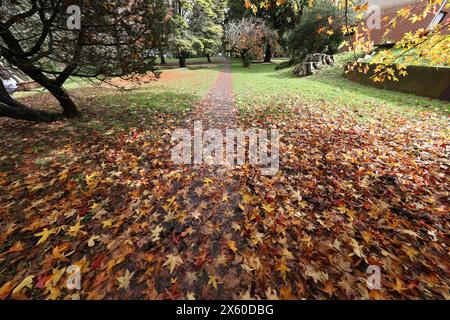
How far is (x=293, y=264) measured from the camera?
2420 millimetres

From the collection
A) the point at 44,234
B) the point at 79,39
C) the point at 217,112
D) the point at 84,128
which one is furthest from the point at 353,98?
the point at 44,234

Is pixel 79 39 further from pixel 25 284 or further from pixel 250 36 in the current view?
pixel 250 36

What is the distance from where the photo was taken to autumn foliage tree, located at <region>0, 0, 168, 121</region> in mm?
4898

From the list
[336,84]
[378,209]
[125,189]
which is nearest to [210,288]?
[125,189]

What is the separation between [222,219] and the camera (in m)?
3.09

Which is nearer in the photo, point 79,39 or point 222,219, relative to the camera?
point 222,219

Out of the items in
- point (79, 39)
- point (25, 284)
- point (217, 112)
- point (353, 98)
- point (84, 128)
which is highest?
point (79, 39)

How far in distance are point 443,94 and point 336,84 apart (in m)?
5.20

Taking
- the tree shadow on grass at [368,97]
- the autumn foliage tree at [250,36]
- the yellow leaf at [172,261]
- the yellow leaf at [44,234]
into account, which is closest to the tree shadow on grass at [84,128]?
the yellow leaf at [44,234]

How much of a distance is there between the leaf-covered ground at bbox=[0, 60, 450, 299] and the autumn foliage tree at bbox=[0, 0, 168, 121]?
1.68 m

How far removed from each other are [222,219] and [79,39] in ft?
19.9

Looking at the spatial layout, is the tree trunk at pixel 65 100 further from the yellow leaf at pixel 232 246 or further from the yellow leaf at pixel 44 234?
the yellow leaf at pixel 232 246

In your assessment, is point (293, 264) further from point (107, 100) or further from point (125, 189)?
point (107, 100)

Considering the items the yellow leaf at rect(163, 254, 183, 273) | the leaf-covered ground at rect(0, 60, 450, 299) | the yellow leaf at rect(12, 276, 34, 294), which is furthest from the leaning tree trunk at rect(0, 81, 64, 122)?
the yellow leaf at rect(163, 254, 183, 273)
